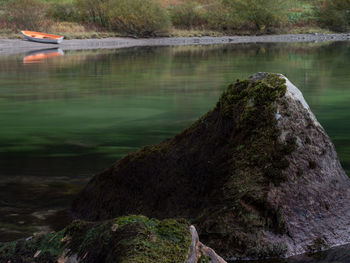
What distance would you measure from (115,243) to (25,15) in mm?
55507

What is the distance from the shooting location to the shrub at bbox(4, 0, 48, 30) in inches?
2219

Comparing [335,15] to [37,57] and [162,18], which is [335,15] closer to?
[162,18]

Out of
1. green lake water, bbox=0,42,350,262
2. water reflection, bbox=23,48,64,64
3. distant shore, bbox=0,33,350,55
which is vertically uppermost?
green lake water, bbox=0,42,350,262

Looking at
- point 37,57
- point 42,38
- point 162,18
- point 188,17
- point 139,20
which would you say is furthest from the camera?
point 188,17

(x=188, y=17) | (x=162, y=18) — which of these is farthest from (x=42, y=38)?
(x=188, y=17)

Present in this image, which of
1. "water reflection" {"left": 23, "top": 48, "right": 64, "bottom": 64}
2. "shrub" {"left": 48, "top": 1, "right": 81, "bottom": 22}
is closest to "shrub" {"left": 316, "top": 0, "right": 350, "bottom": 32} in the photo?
"shrub" {"left": 48, "top": 1, "right": 81, "bottom": 22}

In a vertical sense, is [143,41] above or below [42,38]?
below

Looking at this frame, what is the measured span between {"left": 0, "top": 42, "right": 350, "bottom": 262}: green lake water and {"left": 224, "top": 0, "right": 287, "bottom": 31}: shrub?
4237 centimetres

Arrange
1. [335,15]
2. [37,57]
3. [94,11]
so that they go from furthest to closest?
[335,15] < [94,11] < [37,57]

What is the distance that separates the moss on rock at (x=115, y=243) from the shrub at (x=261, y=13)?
65.8 m

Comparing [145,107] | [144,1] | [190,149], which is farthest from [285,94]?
[144,1]

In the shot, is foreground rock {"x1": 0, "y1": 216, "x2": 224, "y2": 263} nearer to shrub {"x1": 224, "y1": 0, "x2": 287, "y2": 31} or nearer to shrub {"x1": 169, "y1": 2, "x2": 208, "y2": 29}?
shrub {"x1": 169, "y1": 2, "x2": 208, "y2": 29}

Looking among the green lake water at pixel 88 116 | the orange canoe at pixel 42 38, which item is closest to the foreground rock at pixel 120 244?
the green lake water at pixel 88 116

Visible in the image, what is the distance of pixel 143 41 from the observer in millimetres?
58156
